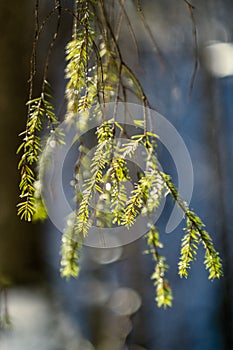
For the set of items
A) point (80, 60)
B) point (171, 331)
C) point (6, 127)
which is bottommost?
Answer: point (171, 331)

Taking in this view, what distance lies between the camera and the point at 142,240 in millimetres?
1589

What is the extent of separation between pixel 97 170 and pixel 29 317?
3.55 feet

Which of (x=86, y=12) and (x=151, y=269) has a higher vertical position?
(x=86, y=12)

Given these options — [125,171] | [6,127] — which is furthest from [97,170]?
[6,127]

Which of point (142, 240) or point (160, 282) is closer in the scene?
point (160, 282)

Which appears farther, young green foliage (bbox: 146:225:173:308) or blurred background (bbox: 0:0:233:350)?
blurred background (bbox: 0:0:233:350)

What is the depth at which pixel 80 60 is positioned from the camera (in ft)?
2.00

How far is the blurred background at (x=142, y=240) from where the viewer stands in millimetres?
1562

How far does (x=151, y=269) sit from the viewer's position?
1.61m

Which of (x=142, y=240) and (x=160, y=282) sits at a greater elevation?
(x=142, y=240)

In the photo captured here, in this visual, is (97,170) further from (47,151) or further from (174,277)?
(174,277)

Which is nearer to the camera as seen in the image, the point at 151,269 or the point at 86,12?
the point at 86,12

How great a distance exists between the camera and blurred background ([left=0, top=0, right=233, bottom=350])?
156cm

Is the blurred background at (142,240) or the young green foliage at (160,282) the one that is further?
the blurred background at (142,240)
